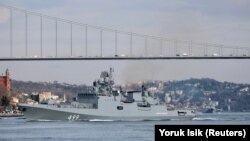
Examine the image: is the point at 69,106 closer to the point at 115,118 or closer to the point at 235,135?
the point at 115,118

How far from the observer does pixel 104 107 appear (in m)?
54.1

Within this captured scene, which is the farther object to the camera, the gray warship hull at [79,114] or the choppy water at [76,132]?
the gray warship hull at [79,114]

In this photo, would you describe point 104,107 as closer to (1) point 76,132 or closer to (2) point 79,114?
(2) point 79,114

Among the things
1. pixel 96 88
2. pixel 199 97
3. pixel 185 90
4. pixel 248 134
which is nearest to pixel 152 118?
pixel 96 88

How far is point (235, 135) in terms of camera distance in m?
6.45

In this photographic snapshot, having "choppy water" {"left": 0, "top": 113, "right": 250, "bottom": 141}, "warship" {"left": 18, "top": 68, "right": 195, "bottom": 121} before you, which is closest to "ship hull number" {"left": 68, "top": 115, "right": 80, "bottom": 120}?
"warship" {"left": 18, "top": 68, "right": 195, "bottom": 121}

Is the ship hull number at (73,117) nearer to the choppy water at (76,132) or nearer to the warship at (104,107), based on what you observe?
the warship at (104,107)

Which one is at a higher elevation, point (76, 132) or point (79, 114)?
point (79, 114)

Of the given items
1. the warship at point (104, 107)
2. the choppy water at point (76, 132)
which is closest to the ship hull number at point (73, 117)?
the warship at point (104, 107)

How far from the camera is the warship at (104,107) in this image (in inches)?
2114

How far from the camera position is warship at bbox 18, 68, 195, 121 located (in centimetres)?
5369

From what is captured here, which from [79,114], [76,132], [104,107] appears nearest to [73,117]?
[79,114]

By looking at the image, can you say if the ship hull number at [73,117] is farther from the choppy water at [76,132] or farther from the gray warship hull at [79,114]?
the choppy water at [76,132]

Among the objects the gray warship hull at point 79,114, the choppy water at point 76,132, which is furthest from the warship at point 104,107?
the choppy water at point 76,132
